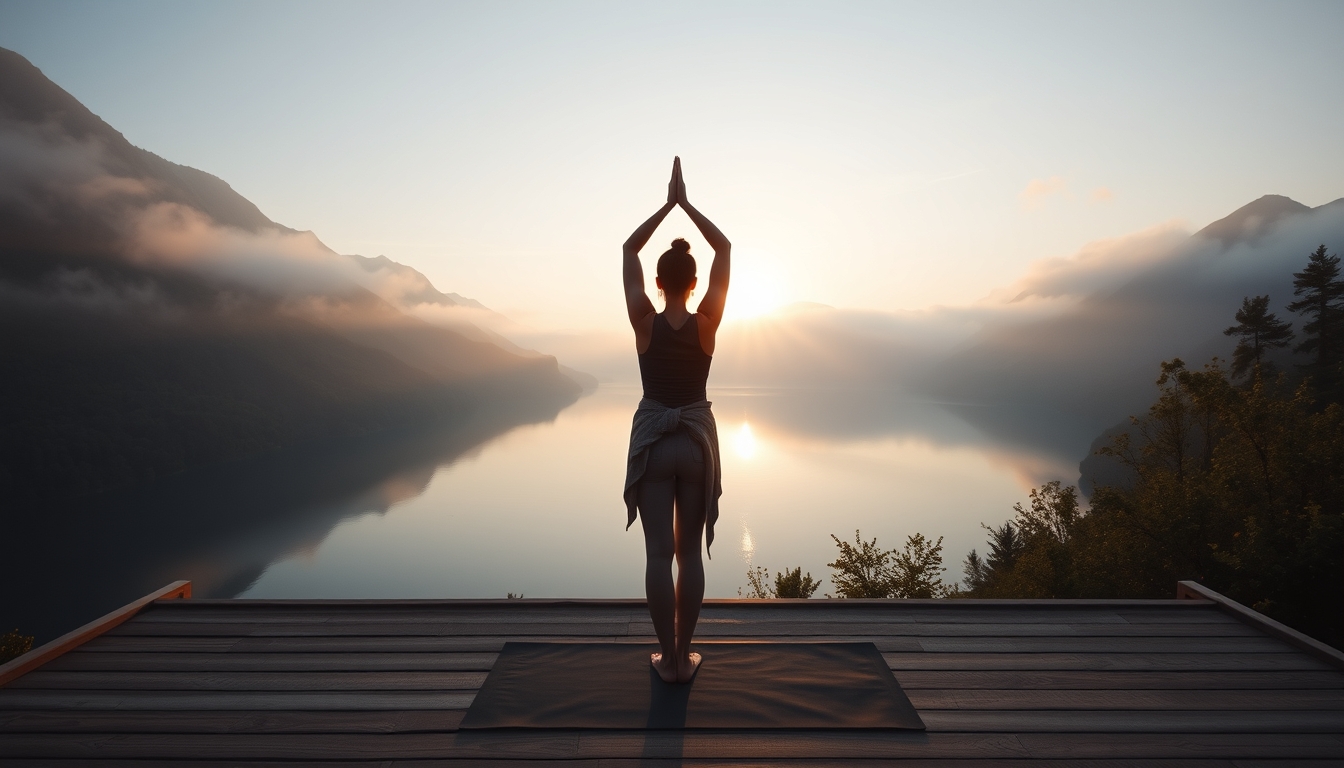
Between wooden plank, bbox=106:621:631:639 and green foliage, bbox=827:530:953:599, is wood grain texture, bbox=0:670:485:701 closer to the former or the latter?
wooden plank, bbox=106:621:631:639

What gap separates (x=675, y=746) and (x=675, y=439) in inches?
44.0

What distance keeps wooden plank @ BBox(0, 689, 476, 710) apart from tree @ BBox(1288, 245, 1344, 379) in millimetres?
29066

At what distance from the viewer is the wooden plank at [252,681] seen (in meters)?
2.71

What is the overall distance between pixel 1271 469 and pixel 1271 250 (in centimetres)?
21375

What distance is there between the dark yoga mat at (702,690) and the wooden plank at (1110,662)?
23cm

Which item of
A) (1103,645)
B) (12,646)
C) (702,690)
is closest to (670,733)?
(702,690)

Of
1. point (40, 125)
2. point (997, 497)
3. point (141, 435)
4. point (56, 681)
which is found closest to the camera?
point (56, 681)

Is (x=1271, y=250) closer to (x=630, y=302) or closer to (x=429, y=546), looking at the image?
(x=429, y=546)

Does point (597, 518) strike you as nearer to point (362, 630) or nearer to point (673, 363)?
point (362, 630)

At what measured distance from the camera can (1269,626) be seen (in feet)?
10.7

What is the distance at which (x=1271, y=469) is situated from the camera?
7848mm

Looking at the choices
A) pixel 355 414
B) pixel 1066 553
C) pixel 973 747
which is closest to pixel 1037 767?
pixel 973 747

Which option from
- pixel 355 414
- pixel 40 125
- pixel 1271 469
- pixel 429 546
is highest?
pixel 40 125

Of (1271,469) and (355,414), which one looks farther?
(355,414)
